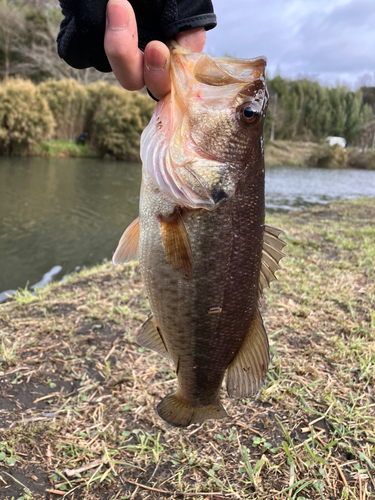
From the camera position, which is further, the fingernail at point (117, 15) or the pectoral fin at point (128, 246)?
the pectoral fin at point (128, 246)

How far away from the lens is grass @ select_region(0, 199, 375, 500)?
202cm

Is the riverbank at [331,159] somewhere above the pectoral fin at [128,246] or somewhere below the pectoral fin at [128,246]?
above

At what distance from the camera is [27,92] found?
23.9 meters

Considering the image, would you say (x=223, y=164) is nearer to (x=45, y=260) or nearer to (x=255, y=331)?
(x=255, y=331)

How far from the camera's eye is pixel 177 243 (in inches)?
58.7

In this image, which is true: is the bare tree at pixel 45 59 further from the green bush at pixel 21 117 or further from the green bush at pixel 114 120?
the green bush at pixel 21 117

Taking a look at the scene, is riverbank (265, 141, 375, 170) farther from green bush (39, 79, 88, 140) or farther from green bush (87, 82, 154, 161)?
green bush (39, 79, 88, 140)

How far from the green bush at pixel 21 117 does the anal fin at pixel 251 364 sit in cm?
2499

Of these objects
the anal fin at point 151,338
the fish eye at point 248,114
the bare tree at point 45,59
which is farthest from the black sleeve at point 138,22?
Answer: the bare tree at point 45,59

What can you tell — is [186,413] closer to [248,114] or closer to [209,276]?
[209,276]

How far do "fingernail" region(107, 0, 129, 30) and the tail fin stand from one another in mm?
1770

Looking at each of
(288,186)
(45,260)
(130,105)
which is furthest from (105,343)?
(130,105)

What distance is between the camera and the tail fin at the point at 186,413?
179 centimetres

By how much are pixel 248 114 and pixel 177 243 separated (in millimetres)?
653
